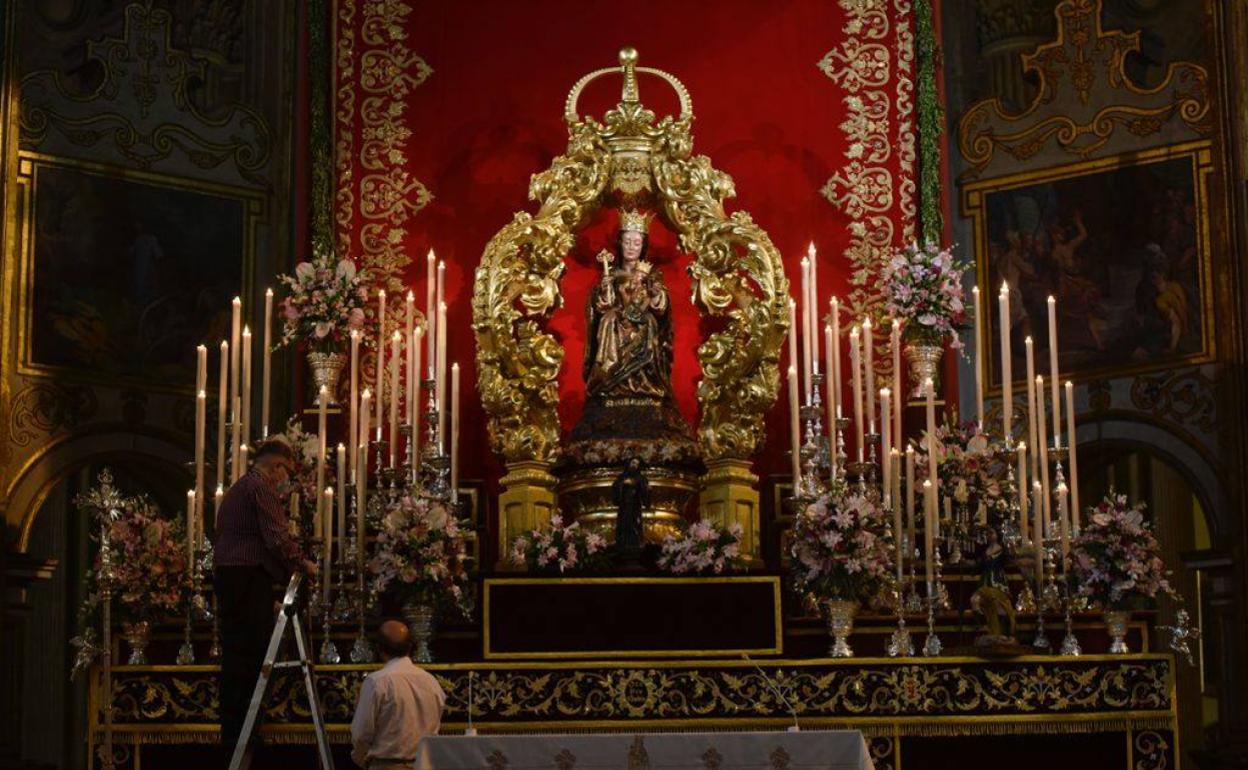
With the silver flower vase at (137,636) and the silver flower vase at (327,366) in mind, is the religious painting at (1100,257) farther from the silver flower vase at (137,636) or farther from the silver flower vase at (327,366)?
the silver flower vase at (137,636)

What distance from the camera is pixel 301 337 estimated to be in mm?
11883

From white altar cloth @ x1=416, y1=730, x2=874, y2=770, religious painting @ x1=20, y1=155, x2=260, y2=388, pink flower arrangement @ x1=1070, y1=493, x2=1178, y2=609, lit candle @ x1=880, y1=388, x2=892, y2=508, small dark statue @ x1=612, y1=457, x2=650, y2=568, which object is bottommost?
white altar cloth @ x1=416, y1=730, x2=874, y2=770

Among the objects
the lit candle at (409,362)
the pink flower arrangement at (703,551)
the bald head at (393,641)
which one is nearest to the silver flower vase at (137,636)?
the lit candle at (409,362)

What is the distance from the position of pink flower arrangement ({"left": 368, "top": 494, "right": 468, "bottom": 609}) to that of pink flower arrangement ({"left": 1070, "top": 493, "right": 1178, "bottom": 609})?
3.14 meters

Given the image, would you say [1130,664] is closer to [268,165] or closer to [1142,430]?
[1142,430]

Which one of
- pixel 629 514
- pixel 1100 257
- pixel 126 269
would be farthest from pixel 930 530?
pixel 126 269

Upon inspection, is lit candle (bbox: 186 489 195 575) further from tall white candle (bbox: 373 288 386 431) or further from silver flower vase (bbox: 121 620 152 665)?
tall white candle (bbox: 373 288 386 431)

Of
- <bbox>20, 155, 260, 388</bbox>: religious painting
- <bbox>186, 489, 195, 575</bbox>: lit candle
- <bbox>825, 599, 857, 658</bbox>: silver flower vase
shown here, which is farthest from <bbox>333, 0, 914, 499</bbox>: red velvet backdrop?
<bbox>825, 599, 857, 658</bbox>: silver flower vase

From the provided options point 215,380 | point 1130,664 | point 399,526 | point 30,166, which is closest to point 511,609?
point 399,526

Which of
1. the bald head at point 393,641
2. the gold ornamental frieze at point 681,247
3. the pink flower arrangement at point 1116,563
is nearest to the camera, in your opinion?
the bald head at point 393,641

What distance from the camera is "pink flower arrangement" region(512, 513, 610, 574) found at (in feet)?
33.3

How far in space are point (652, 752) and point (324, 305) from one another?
192 inches

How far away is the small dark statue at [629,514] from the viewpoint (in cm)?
1018

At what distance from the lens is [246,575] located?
29.3 ft
